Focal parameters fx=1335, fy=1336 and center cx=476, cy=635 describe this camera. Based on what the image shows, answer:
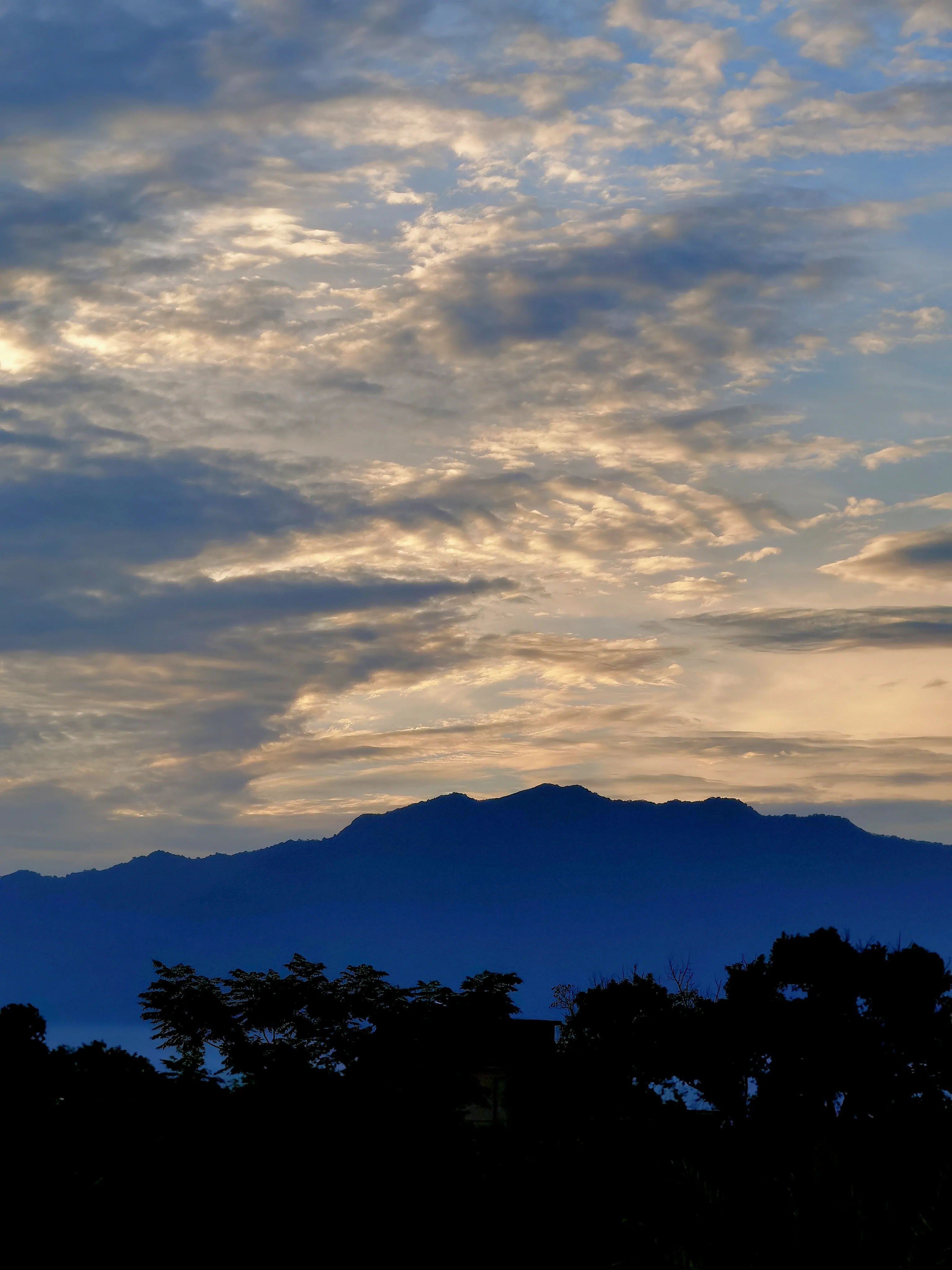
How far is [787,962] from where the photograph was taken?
69.7 metres

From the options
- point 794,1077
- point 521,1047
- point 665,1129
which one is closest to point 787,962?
point 794,1077

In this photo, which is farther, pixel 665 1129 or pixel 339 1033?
pixel 339 1033

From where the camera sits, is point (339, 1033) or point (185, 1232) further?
point (339, 1033)

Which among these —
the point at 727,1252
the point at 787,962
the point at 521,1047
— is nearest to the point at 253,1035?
the point at 521,1047

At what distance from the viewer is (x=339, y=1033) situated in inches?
2955

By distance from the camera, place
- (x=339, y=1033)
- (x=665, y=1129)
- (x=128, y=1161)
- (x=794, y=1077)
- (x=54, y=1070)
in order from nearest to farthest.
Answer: (x=128, y=1161) → (x=665, y=1129) → (x=54, y=1070) → (x=794, y=1077) → (x=339, y=1033)

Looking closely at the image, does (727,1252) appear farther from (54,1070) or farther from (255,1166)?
(54,1070)

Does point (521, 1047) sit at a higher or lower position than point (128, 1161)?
lower

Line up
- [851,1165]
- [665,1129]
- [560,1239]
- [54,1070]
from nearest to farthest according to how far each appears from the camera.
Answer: [851,1165] → [560,1239] → [665,1129] → [54,1070]

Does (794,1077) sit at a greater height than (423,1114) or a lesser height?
lesser

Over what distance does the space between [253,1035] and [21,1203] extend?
59.9 meters

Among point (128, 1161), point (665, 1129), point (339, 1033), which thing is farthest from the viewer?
point (339, 1033)

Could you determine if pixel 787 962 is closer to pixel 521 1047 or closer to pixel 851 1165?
pixel 521 1047

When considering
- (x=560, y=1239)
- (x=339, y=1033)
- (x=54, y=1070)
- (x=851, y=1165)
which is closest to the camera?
(x=851, y=1165)
